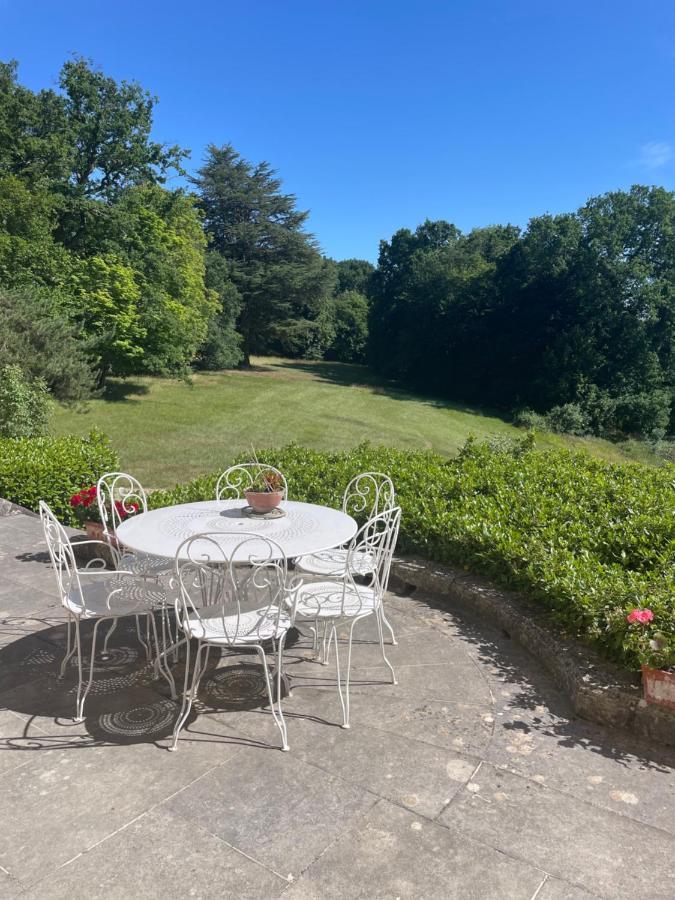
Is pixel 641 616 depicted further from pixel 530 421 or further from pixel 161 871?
pixel 530 421

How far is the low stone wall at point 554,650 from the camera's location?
255 centimetres

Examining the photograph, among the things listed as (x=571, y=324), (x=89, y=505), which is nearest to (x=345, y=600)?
(x=89, y=505)

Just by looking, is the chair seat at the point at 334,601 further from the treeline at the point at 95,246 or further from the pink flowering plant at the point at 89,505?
the treeline at the point at 95,246

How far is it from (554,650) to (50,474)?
5447 mm

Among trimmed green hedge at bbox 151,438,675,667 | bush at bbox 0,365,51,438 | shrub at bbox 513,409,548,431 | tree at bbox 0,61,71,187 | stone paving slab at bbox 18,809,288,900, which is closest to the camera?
stone paving slab at bbox 18,809,288,900

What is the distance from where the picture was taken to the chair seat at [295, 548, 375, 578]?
11.1 ft

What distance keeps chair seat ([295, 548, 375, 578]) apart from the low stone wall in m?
0.79

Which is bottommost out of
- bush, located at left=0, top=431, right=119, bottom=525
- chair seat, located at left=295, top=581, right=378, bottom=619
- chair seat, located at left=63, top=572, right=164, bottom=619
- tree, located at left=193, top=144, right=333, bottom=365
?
bush, located at left=0, top=431, right=119, bottom=525

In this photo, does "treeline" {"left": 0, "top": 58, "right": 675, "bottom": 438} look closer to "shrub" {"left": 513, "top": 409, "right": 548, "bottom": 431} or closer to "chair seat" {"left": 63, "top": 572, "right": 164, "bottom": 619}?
"shrub" {"left": 513, "top": 409, "right": 548, "bottom": 431}

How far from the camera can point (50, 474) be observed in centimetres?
645

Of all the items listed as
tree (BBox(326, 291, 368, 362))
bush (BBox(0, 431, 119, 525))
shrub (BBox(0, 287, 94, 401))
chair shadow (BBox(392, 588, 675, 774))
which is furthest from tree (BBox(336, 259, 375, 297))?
chair shadow (BBox(392, 588, 675, 774))

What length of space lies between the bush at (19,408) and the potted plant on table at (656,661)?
8196 mm

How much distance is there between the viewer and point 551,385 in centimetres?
2986

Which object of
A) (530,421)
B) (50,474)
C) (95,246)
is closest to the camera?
(50,474)
